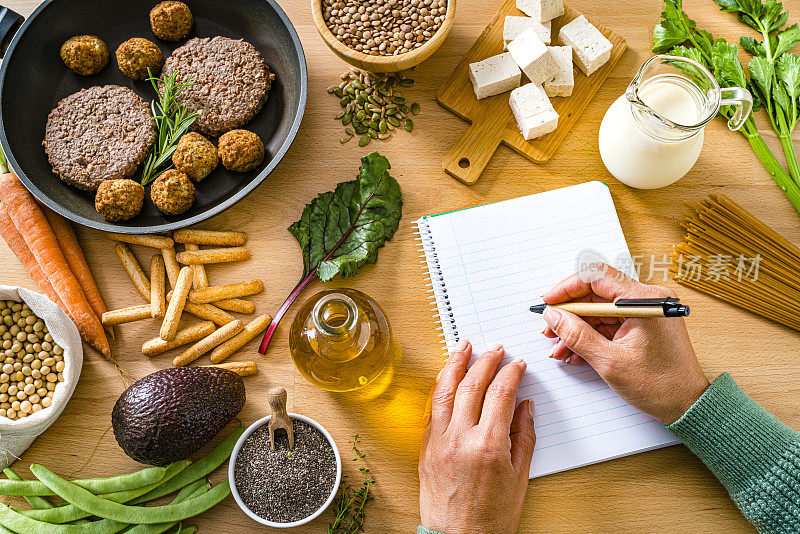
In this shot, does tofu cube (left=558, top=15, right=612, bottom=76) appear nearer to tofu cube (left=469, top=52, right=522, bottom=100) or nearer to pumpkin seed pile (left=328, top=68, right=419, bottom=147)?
tofu cube (left=469, top=52, right=522, bottom=100)

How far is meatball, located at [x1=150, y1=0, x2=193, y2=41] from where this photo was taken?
55.9 inches

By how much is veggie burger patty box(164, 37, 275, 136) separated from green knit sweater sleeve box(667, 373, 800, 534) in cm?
116

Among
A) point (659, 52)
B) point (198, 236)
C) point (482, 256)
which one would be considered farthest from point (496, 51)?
point (198, 236)

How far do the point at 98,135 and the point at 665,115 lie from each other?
1.27 meters

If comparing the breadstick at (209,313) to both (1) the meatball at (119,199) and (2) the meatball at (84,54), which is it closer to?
(1) the meatball at (119,199)

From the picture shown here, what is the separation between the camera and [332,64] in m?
1.49

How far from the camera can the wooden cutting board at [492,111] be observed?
1411 mm

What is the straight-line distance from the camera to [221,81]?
1401 mm

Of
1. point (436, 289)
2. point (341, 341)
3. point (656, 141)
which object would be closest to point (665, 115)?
point (656, 141)

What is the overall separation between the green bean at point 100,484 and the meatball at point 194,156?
0.64 meters

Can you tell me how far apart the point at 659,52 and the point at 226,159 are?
3.50ft

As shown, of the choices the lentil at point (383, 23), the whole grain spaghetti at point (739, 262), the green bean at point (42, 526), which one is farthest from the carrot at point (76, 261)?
the whole grain spaghetti at point (739, 262)

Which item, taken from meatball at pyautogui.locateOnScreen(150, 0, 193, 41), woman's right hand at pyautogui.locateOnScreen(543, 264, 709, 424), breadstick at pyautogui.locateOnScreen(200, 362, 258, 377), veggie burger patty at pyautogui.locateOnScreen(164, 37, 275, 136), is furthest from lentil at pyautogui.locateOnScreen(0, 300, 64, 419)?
woman's right hand at pyautogui.locateOnScreen(543, 264, 709, 424)

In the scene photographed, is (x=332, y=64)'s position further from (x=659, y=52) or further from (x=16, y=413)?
(x=16, y=413)
